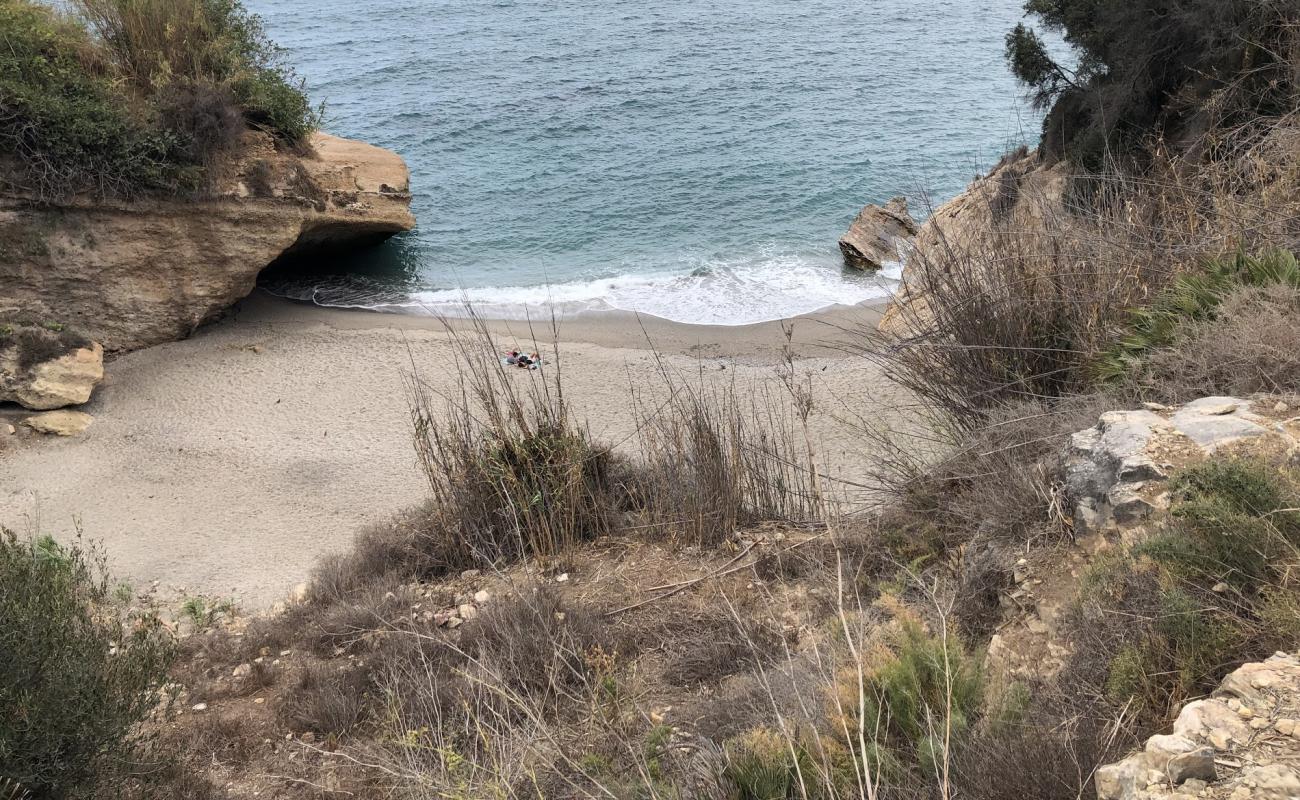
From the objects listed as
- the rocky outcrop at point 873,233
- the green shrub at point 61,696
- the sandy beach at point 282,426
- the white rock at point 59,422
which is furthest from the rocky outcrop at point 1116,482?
the rocky outcrop at point 873,233

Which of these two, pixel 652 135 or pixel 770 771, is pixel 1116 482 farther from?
pixel 652 135

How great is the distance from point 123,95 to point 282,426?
19.0 feet

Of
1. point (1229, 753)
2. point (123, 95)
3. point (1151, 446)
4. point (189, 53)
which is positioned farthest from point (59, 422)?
A: point (1229, 753)

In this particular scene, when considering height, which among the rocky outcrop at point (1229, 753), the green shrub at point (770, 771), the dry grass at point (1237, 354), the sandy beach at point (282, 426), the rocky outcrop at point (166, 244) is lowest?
the sandy beach at point (282, 426)

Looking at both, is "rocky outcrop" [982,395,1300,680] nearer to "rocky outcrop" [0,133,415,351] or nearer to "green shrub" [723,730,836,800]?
"green shrub" [723,730,836,800]

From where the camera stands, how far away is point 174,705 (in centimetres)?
531

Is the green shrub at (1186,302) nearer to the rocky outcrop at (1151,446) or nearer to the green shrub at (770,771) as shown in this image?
the rocky outcrop at (1151,446)

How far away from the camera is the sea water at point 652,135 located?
61.5 feet

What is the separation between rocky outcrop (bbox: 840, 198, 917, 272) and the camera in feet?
62.3

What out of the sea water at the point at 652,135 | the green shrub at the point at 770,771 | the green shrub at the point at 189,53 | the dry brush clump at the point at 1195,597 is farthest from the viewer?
the sea water at the point at 652,135

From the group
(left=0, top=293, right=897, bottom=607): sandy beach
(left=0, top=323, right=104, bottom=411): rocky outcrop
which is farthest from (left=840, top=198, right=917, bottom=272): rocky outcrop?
(left=0, top=323, right=104, bottom=411): rocky outcrop

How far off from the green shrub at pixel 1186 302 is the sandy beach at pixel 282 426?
2.07 metres

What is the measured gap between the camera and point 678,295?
18031 mm

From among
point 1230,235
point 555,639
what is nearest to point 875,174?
point 1230,235
